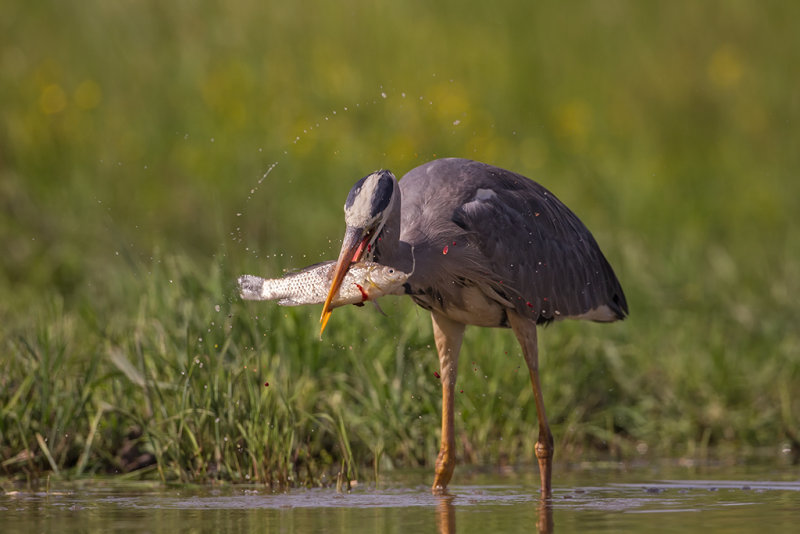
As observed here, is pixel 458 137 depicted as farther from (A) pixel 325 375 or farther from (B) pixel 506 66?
(A) pixel 325 375

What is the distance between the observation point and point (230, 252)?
782cm

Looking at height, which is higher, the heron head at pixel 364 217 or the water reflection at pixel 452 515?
the heron head at pixel 364 217

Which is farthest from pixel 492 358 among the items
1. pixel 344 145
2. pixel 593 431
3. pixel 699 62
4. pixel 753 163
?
pixel 699 62

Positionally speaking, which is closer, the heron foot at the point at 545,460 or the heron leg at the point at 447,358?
the heron foot at the point at 545,460

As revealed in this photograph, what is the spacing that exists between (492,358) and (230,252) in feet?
5.29

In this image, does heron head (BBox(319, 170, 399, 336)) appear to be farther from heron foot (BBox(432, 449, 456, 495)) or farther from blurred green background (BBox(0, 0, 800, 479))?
heron foot (BBox(432, 449, 456, 495))

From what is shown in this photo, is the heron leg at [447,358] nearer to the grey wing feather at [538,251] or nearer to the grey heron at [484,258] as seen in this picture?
the grey heron at [484,258]

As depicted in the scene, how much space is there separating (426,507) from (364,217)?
3.89ft

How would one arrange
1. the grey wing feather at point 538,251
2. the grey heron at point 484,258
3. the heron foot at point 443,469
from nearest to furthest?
1. the grey heron at point 484,258
2. the heron foot at point 443,469
3. the grey wing feather at point 538,251

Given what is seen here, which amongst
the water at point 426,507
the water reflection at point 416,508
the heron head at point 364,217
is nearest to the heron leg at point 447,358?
the water at point 426,507

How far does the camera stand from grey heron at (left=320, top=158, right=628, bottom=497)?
6.11 m

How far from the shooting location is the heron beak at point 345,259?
523 centimetres

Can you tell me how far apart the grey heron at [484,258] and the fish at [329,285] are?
25cm

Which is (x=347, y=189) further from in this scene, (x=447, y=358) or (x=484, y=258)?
(x=484, y=258)
